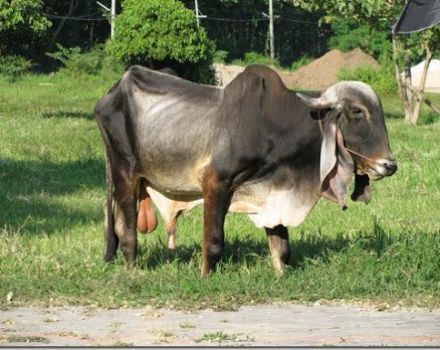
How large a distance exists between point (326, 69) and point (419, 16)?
4759 centimetres

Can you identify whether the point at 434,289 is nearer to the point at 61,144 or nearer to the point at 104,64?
the point at 61,144

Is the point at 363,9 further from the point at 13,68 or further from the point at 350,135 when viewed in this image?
the point at 13,68

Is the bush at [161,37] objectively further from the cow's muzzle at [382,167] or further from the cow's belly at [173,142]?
the cow's muzzle at [382,167]

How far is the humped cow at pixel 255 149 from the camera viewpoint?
9039 millimetres

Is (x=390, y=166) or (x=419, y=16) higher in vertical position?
(x=419, y=16)

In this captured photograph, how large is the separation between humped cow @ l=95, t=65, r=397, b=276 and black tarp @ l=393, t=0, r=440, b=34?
136cm

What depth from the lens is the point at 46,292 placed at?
8.86 metres

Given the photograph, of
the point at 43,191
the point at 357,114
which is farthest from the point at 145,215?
the point at 43,191

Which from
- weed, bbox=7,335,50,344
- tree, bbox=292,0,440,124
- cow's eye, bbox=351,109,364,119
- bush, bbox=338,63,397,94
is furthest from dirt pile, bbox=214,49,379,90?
weed, bbox=7,335,50,344

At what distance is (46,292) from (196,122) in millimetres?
1720

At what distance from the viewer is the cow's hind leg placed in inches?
384

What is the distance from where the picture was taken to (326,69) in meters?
54.9

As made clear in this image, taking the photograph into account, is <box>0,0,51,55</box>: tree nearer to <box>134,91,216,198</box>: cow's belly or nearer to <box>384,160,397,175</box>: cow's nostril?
<box>134,91,216,198</box>: cow's belly

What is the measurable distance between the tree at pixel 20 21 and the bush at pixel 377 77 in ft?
63.9
